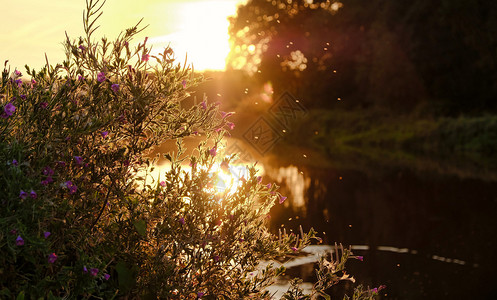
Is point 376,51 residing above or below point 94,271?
above

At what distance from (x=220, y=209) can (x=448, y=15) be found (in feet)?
142

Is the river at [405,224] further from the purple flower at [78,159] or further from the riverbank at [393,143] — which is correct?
the riverbank at [393,143]

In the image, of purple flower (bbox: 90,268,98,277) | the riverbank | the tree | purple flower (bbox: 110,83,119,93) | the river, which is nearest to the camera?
purple flower (bbox: 90,268,98,277)

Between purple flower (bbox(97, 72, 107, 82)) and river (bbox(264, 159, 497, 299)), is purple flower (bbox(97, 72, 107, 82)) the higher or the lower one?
the higher one

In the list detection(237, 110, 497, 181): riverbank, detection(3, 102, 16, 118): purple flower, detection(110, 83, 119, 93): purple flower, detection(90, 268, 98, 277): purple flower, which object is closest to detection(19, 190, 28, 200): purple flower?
detection(90, 268, 98, 277): purple flower

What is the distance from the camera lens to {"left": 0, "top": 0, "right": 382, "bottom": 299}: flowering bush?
3.45 m

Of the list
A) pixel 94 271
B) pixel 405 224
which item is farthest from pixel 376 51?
pixel 94 271

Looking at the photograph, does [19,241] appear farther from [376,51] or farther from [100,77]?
[376,51]

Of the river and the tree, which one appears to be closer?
the river

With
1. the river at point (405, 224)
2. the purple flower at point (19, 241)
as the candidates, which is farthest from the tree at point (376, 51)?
the purple flower at point (19, 241)

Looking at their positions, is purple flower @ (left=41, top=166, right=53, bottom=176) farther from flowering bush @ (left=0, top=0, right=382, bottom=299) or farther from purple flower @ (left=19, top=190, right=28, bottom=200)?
purple flower @ (left=19, top=190, right=28, bottom=200)

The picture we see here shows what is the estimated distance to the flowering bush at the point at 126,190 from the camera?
11.3 ft

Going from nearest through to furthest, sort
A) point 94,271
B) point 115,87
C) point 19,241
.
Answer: point 19,241 < point 94,271 < point 115,87

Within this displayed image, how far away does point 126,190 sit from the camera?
149 inches
